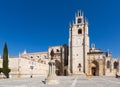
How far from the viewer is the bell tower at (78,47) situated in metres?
73.5

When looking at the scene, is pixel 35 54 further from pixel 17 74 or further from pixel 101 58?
pixel 17 74

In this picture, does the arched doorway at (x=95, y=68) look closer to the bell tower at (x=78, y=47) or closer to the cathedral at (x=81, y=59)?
the cathedral at (x=81, y=59)

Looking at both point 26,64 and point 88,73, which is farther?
point 88,73

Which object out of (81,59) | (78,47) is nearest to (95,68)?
(81,59)

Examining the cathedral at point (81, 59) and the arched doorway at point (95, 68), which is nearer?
the cathedral at point (81, 59)

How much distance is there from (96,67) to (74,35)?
47.1ft

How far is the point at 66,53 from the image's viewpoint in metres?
81.8

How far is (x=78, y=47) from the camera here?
7538 centimetres

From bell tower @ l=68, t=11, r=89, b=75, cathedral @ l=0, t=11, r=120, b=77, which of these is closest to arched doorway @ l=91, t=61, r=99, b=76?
cathedral @ l=0, t=11, r=120, b=77

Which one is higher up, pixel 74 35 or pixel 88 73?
pixel 74 35

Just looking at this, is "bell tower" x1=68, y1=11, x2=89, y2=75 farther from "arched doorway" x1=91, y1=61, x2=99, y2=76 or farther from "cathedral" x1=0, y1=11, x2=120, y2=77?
"arched doorway" x1=91, y1=61, x2=99, y2=76

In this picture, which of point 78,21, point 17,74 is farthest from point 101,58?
point 17,74

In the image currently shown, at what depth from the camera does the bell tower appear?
7350 centimetres

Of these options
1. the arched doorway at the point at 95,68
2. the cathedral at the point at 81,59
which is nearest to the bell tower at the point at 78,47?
the cathedral at the point at 81,59
